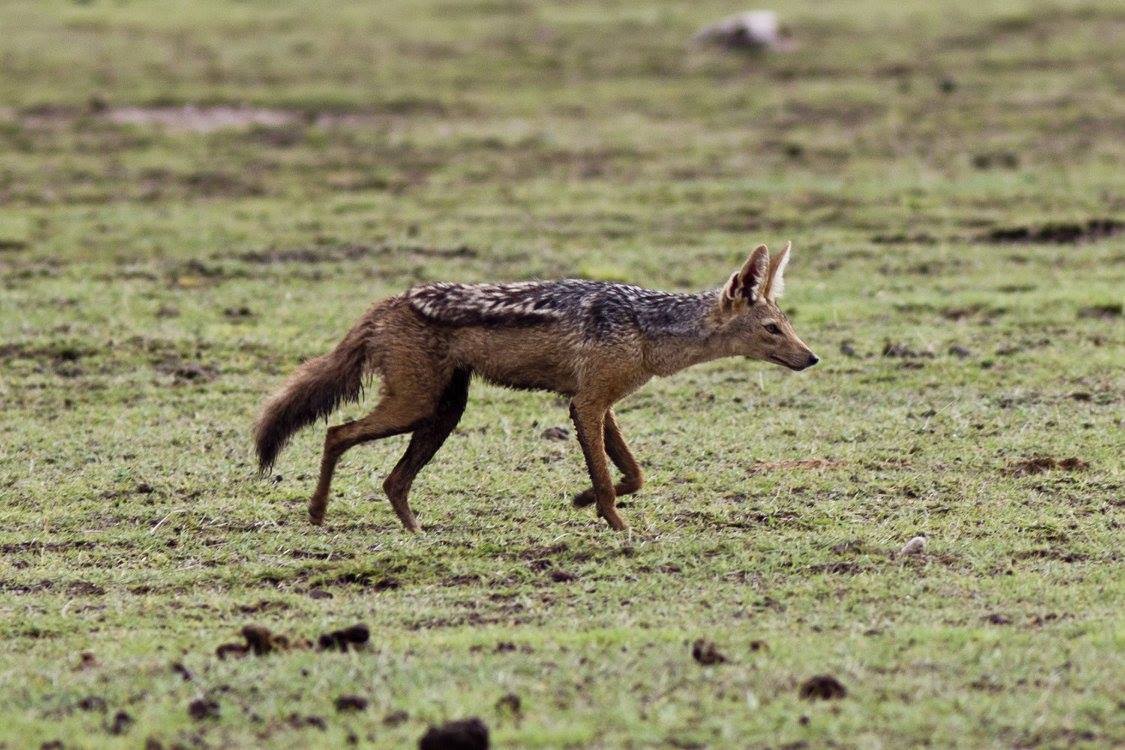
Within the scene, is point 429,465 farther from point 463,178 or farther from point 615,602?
point 463,178

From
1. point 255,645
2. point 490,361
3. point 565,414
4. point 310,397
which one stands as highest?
point 490,361

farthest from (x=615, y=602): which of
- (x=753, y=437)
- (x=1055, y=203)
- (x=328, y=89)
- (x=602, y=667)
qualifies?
(x=328, y=89)

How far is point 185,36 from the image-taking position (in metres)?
29.4

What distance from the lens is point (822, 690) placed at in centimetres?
604

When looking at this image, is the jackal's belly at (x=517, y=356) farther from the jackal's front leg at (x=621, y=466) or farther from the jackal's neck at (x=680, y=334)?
the jackal's neck at (x=680, y=334)

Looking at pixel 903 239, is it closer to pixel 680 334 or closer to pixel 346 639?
pixel 680 334

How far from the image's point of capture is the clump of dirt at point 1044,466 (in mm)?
9594

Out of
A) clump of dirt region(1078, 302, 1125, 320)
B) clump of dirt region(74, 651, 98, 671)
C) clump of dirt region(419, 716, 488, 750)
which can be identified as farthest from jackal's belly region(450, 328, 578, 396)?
clump of dirt region(1078, 302, 1125, 320)

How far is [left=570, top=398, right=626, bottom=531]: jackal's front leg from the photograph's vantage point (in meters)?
8.65

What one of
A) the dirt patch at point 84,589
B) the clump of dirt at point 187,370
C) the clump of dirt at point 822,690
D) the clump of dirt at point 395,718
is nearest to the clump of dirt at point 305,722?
the clump of dirt at point 395,718

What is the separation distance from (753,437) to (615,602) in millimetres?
3297

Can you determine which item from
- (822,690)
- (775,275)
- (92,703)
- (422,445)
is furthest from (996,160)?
(92,703)

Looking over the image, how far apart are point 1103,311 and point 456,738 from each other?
31.3 feet

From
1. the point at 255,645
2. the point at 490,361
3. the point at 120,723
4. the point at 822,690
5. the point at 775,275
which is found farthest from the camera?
the point at 775,275
